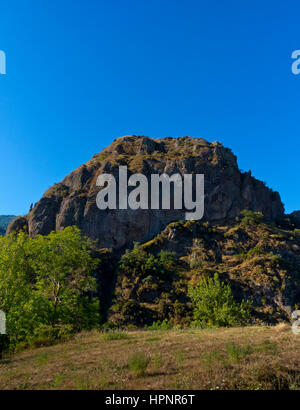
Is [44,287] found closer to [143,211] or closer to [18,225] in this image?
[143,211]

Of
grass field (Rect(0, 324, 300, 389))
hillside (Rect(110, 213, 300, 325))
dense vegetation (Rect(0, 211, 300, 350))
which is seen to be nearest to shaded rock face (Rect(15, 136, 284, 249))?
dense vegetation (Rect(0, 211, 300, 350))

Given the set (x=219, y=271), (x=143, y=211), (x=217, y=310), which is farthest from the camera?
(x=143, y=211)

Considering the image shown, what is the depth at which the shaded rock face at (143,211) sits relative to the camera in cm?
7181

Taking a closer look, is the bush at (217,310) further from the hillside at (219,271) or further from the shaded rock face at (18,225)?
the shaded rock face at (18,225)

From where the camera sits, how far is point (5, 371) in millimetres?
8594

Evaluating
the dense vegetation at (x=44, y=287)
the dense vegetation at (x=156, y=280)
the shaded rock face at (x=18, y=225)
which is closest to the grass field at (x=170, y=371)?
the dense vegetation at (x=44, y=287)

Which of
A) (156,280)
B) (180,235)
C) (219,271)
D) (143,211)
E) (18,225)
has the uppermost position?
(143,211)

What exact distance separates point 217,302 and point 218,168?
211ft

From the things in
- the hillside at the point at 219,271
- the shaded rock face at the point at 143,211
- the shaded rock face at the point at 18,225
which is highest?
the shaded rock face at the point at 143,211

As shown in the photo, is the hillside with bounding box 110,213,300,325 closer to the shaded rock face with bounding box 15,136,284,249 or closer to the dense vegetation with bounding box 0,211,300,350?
the dense vegetation with bounding box 0,211,300,350

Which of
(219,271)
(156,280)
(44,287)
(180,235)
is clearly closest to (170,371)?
(44,287)

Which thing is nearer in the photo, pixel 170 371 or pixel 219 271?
pixel 170 371

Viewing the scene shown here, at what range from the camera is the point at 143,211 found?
241 ft

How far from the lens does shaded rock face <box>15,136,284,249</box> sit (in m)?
71.8
